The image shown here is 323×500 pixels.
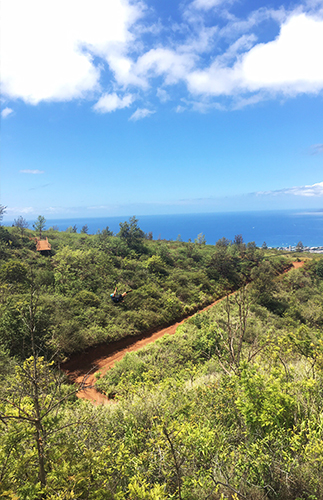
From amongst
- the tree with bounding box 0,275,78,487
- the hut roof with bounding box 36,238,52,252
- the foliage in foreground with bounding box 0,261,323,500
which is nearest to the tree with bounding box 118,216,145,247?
the hut roof with bounding box 36,238,52,252

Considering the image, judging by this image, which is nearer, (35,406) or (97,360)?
(35,406)

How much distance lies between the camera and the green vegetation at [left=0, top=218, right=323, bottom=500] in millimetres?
3367

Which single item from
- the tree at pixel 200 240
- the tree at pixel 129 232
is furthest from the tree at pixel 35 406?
the tree at pixel 200 240

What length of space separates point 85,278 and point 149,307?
763 cm

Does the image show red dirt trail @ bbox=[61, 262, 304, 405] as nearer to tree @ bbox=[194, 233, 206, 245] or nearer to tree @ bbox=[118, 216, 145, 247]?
tree @ bbox=[118, 216, 145, 247]

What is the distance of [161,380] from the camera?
10031 millimetres

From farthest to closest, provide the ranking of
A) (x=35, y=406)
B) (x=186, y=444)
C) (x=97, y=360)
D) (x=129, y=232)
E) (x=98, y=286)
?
1. (x=129, y=232)
2. (x=98, y=286)
3. (x=97, y=360)
4. (x=186, y=444)
5. (x=35, y=406)

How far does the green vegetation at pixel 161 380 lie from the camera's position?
337cm

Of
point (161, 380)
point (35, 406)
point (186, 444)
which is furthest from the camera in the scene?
point (161, 380)

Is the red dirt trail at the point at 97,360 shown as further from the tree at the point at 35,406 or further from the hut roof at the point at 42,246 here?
the hut roof at the point at 42,246

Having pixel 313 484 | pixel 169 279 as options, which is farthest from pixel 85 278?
pixel 313 484

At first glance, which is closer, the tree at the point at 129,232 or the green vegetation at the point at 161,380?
the green vegetation at the point at 161,380

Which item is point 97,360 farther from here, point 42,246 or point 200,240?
point 200,240

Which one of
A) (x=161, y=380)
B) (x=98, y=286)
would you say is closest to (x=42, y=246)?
(x=98, y=286)
